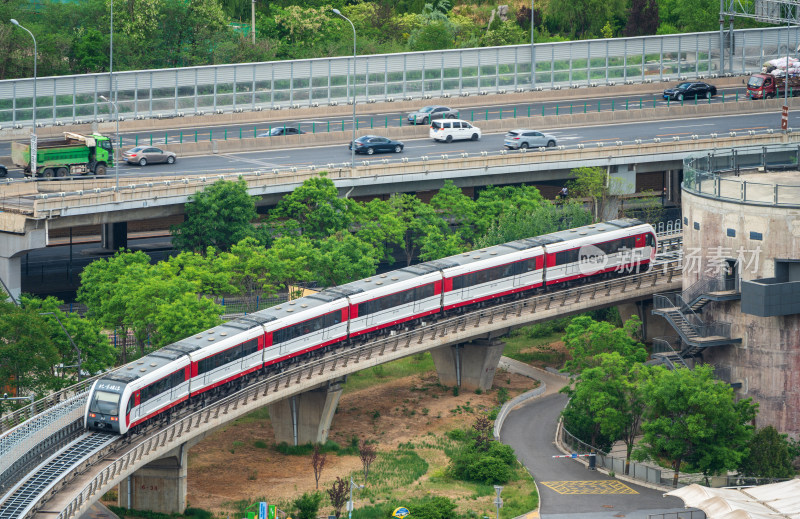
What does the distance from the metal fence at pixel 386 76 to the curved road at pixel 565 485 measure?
45261mm

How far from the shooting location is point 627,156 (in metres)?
105

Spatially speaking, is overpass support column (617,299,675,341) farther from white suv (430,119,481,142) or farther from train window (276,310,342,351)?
white suv (430,119,481,142)

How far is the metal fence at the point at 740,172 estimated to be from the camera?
233 ft

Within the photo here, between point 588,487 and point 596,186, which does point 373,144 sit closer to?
point 596,186

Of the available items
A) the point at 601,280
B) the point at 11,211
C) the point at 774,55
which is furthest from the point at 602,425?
the point at 774,55

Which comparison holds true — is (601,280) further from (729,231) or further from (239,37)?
(239,37)

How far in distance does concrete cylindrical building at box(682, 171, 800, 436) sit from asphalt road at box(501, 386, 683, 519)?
9333 mm

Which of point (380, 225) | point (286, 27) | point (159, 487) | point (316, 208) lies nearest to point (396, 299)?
point (380, 225)

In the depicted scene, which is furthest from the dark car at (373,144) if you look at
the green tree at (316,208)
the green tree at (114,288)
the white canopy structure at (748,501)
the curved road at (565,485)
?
the white canopy structure at (748,501)

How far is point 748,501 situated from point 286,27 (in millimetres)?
92791

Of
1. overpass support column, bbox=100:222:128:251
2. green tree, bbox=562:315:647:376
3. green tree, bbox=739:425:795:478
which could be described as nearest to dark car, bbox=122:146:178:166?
overpass support column, bbox=100:222:128:251

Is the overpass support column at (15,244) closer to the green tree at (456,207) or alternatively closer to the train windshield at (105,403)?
the train windshield at (105,403)

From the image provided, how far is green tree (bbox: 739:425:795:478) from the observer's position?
2648 inches

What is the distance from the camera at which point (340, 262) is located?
281 ft
